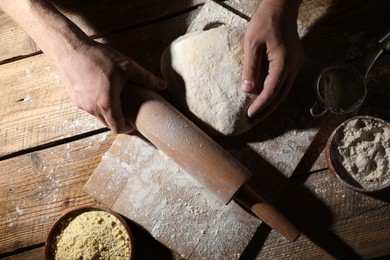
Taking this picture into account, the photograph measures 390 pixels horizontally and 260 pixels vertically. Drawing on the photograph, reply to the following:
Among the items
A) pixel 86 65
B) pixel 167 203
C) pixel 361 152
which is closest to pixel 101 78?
pixel 86 65

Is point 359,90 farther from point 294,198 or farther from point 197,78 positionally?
point 197,78

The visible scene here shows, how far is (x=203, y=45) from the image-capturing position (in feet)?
3.57

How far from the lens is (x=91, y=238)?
1095mm

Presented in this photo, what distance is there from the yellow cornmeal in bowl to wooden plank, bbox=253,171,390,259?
0.39 metres

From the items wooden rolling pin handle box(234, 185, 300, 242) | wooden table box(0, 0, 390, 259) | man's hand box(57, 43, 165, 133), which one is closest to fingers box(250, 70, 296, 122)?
wooden table box(0, 0, 390, 259)

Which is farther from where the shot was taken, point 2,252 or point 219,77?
point 2,252

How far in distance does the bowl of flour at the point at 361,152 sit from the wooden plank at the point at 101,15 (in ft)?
2.08

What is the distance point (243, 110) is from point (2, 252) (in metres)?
0.88

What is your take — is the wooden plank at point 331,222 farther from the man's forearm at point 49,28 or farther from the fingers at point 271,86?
the man's forearm at point 49,28

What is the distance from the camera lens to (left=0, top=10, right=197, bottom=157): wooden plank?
125 centimetres

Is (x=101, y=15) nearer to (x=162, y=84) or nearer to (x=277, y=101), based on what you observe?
(x=162, y=84)

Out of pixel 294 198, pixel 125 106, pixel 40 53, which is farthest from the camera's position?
pixel 40 53

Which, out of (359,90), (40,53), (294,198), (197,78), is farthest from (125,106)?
(359,90)

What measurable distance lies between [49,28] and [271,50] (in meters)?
0.63
